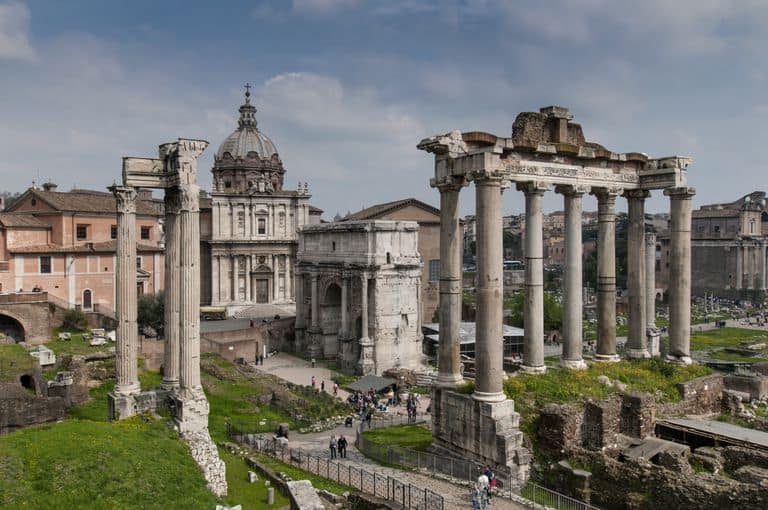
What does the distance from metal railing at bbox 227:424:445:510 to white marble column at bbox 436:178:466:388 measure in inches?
123

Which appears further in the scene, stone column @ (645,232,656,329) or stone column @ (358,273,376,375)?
stone column @ (358,273,376,375)

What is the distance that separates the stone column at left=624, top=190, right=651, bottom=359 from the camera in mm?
20750

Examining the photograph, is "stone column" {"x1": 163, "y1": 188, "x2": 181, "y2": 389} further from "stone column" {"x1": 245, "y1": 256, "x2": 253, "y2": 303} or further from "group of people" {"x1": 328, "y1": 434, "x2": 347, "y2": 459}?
"stone column" {"x1": 245, "y1": 256, "x2": 253, "y2": 303}

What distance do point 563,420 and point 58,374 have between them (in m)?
21.5

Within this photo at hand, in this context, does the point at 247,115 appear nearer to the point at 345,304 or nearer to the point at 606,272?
the point at 345,304

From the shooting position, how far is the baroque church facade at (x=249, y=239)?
51969mm

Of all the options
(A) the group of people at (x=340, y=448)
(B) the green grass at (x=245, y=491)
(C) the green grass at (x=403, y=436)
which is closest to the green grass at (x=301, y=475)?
(B) the green grass at (x=245, y=491)

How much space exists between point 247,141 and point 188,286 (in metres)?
42.8

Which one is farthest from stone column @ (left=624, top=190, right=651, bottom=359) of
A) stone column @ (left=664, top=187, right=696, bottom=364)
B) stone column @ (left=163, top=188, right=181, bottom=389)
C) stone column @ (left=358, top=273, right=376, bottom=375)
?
stone column @ (left=358, top=273, right=376, bottom=375)

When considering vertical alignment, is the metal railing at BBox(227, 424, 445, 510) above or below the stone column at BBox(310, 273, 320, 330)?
below

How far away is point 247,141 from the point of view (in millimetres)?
57906

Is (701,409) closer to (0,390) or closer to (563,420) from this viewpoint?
(563,420)

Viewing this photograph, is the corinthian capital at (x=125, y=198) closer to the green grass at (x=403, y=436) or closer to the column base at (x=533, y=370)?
the green grass at (x=403, y=436)

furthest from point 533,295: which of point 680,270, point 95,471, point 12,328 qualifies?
point 12,328
